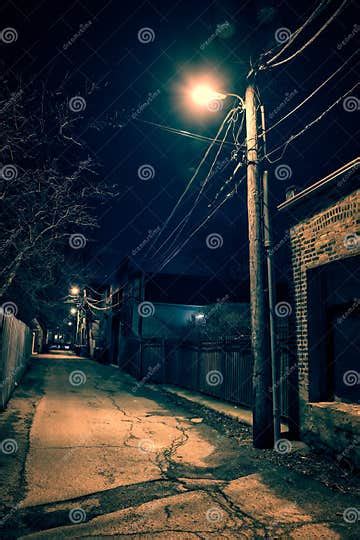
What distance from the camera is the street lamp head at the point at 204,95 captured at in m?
8.04

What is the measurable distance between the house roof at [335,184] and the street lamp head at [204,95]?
3080mm

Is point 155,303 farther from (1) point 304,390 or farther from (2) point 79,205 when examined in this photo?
(1) point 304,390

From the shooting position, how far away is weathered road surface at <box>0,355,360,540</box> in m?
3.67

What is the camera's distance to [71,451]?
19.9 ft

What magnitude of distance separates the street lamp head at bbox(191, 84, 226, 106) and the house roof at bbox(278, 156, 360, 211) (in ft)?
10.1

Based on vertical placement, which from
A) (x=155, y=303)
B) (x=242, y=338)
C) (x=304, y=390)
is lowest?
(x=304, y=390)

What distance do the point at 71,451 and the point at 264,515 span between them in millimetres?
3552

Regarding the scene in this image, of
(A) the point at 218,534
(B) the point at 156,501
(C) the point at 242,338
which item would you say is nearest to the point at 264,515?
(A) the point at 218,534
